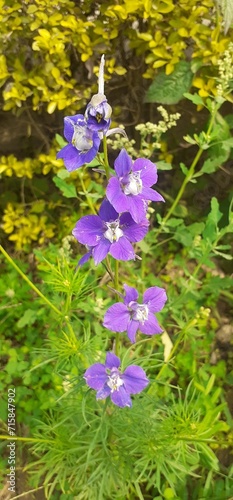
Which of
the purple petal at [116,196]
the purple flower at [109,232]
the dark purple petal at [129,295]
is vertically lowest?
the dark purple petal at [129,295]

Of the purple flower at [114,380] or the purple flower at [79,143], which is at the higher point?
the purple flower at [79,143]

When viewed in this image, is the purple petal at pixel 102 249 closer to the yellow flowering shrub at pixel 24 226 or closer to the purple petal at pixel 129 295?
the purple petal at pixel 129 295

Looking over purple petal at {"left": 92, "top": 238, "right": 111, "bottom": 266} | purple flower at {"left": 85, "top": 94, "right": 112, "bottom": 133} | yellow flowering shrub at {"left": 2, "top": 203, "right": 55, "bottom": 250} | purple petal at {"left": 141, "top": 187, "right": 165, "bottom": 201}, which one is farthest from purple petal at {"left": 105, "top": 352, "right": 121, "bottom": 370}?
yellow flowering shrub at {"left": 2, "top": 203, "right": 55, "bottom": 250}

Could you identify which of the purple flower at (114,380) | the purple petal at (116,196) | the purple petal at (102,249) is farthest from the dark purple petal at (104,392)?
the purple petal at (116,196)

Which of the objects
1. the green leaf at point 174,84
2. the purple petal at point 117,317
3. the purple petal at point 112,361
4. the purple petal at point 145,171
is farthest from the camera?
the green leaf at point 174,84

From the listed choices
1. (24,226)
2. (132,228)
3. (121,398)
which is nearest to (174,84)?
(24,226)

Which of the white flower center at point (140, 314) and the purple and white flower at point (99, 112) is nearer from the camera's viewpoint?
the purple and white flower at point (99, 112)

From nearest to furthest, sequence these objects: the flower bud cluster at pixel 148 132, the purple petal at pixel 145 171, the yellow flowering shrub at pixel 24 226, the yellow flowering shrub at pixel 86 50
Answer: the purple petal at pixel 145 171, the flower bud cluster at pixel 148 132, the yellow flowering shrub at pixel 86 50, the yellow flowering shrub at pixel 24 226

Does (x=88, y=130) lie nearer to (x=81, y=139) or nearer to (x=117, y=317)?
(x=81, y=139)
